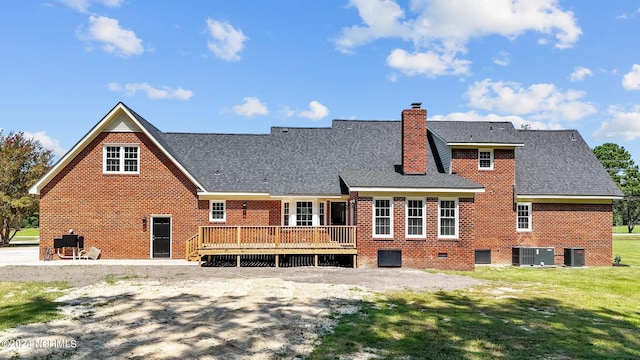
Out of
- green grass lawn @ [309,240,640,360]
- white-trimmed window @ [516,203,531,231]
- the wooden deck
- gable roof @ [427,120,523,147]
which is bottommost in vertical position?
green grass lawn @ [309,240,640,360]

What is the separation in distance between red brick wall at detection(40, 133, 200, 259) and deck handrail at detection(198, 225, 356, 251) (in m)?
2.31

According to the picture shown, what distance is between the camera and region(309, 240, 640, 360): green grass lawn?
734 cm

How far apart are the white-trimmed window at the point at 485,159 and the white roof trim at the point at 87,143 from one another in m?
14.9

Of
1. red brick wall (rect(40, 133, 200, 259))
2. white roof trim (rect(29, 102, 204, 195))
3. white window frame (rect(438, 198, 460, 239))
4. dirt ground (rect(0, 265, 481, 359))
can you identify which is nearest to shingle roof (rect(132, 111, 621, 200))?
white roof trim (rect(29, 102, 204, 195))

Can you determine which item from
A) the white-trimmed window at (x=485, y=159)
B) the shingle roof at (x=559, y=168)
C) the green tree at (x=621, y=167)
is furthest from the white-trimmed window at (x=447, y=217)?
the green tree at (x=621, y=167)

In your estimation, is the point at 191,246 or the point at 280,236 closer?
the point at 280,236

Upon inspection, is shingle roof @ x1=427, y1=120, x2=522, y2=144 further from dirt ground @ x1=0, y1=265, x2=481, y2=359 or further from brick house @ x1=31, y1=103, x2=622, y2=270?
dirt ground @ x1=0, y1=265, x2=481, y2=359

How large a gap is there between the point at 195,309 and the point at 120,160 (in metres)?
13.1

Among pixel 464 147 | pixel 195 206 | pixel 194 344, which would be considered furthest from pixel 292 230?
pixel 194 344

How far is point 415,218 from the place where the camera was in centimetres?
1881

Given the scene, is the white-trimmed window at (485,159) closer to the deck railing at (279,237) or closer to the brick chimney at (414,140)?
the brick chimney at (414,140)

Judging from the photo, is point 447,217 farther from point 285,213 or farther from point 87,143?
point 87,143

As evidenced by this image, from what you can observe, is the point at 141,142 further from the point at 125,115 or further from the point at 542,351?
the point at 542,351

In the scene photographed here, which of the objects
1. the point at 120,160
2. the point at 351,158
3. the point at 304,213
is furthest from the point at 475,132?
the point at 120,160
